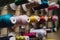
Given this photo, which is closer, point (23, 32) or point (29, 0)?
point (29, 0)

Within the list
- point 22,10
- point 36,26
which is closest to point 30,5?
point 22,10

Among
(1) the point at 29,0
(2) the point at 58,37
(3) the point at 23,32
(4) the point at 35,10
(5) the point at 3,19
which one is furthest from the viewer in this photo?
(2) the point at 58,37

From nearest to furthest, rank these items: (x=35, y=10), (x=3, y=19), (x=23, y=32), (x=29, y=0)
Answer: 1. (x=3, y=19)
2. (x=29, y=0)
3. (x=23, y=32)
4. (x=35, y=10)

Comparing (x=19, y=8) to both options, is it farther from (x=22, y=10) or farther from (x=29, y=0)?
(x=29, y=0)

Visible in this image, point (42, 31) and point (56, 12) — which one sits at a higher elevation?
point (56, 12)

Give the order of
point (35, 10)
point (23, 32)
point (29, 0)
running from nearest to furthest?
1. point (29, 0)
2. point (23, 32)
3. point (35, 10)

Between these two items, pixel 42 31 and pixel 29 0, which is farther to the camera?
pixel 42 31

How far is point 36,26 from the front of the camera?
3.12 feet

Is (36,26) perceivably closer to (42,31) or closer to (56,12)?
(42,31)

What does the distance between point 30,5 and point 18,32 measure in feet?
0.47

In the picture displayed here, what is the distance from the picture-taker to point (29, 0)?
72 cm

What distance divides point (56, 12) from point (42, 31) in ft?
1.22

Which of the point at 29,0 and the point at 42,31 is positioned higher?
the point at 29,0

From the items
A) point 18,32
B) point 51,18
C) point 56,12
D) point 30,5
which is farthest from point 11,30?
point 56,12
